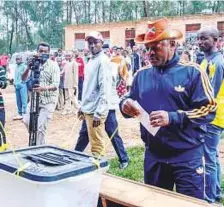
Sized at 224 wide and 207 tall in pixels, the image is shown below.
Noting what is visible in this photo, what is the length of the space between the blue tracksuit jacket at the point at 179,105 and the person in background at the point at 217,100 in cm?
119

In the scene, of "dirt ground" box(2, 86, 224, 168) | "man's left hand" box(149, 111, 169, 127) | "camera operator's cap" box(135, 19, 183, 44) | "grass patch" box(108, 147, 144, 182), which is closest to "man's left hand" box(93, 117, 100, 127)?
"grass patch" box(108, 147, 144, 182)

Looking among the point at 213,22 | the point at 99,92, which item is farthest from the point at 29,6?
the point at 99,92

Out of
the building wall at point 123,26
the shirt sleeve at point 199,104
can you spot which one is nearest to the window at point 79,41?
the building wall at point 123,26

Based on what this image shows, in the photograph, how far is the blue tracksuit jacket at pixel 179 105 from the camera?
2625mm

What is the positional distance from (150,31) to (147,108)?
0.49 metres

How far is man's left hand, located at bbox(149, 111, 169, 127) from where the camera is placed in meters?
2.52

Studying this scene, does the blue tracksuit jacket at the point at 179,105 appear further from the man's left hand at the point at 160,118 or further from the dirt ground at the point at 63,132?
the dirt ground at the point at 63,132

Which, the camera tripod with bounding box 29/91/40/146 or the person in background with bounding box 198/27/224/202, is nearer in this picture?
the person in background with bounding box 198/27/224/202

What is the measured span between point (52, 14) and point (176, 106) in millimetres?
45304

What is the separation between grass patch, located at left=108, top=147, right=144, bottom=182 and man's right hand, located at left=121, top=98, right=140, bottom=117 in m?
2.23

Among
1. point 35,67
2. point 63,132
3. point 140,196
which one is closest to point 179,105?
point 140,196

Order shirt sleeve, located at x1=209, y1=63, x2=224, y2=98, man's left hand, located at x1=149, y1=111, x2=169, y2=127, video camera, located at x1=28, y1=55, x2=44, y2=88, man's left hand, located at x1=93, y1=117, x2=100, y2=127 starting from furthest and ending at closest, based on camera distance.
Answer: video camera, located at x1=28, y1=55, x2=44, y2=88 < man's left hand, located at x1=93, y1=117, x2=100, y2=127 < shirt sleeve, located at x1=209, y1=63, x2=224, y2=98 < man's left hand, located at x1=149, y1=111, x2=169, y2=127

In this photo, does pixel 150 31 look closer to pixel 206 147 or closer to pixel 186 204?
pixel 186 204

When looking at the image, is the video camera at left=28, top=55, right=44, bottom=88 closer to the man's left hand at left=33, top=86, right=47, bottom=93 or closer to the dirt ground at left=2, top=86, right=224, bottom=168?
the man's left hand at left=33, top=86, right=47, bottom=93
